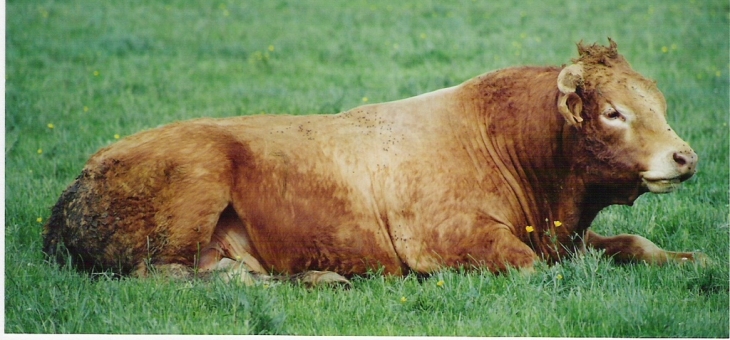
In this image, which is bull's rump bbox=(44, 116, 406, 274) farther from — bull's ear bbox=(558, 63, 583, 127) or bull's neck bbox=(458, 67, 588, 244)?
bull's ear bbox=(558, 63, 583, 127)

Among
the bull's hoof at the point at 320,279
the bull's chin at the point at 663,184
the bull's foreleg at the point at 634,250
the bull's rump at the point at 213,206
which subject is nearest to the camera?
the bull's chin at the point at 663,184

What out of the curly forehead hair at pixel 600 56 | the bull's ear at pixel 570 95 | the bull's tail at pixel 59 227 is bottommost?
the bull's tail at pixel 59 227

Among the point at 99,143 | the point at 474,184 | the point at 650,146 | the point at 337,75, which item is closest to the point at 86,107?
the point at 99,143

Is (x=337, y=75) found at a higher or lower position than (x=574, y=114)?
lower

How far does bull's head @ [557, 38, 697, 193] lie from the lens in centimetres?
506

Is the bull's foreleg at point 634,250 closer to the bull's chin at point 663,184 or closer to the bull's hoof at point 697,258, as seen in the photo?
the bull's hoof at point 697,258

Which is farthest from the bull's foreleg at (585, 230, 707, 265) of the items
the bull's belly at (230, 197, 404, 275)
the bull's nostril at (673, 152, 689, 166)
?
the bull's belly at (230, 197, 404, 275)

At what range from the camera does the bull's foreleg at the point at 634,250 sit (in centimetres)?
541

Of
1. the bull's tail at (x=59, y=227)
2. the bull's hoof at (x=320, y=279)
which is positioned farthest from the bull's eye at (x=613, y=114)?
the bull's tail at (x=59, y=227)

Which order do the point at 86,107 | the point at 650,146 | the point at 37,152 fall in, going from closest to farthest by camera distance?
the point at 650,146, the point at 37,152, the point at 86,107

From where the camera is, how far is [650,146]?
16.6 feet

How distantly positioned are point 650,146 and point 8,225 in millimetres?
3926

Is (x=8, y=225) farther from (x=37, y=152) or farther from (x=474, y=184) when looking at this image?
(x=474, y=184)

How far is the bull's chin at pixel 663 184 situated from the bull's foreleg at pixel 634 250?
1.56 ft
